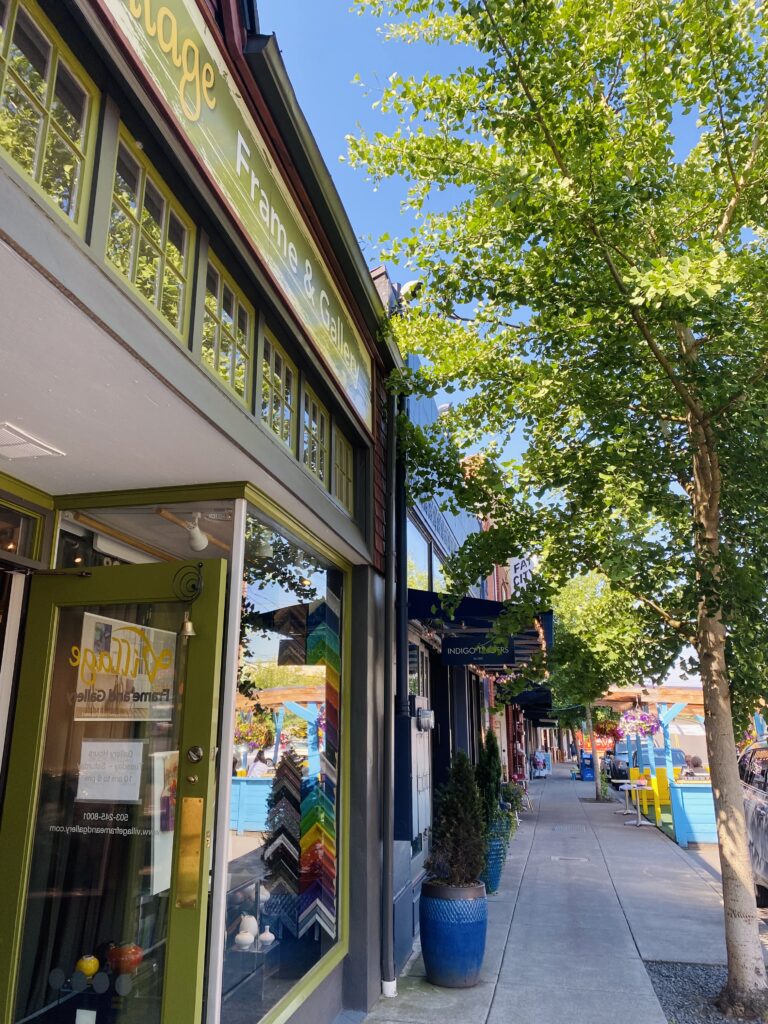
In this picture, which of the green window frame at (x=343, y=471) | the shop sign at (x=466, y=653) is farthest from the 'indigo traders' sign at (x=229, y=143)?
the shop sign at (x=466, y=653)

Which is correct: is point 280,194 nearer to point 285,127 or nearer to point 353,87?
point 285,127

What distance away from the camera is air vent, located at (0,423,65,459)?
3.12m

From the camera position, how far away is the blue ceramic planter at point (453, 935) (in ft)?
17.5

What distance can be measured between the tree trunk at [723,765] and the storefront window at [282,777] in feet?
8.83

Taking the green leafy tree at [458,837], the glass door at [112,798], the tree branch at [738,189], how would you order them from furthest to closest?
the green leafy tree at [458,837] < the tree branch at [738,189] < the glass door at [112,798]

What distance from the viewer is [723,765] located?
17.8 feet

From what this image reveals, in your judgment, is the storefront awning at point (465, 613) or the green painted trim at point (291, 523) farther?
the storefront awning at point (465, 613)

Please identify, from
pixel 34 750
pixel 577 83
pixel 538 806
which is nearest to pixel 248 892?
pixel 34 750

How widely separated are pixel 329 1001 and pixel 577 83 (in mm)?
6040

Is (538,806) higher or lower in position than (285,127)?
lower

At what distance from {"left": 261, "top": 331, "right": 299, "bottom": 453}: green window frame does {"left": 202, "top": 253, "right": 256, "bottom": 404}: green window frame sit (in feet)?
0.66

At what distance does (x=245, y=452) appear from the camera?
11.2 ft

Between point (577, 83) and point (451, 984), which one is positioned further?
point (451, 984)

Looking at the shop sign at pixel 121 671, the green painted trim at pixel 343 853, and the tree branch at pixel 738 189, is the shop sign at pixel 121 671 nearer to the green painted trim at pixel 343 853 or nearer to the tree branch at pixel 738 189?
the green painted trim at pixel 343 853
